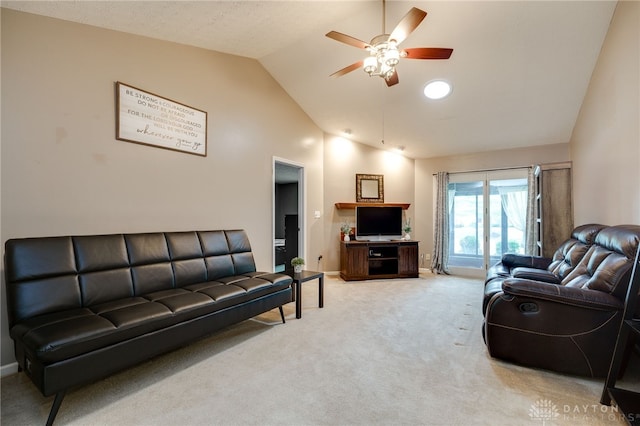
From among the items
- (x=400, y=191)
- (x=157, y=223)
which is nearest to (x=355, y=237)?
(x=400, y=191)

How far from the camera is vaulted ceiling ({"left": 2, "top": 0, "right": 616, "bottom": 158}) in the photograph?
2639 millimetres

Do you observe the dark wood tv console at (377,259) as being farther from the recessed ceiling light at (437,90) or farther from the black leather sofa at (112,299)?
the recessed ceiling light at (437,90)

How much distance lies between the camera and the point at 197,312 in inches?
87.1

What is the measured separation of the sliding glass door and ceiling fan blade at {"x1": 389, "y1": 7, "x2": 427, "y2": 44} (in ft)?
13.3

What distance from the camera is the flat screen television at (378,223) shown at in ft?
18.4

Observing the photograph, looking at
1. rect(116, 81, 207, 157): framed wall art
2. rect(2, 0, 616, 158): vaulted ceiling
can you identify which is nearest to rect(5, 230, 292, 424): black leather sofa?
rect(116, 81, 207, 157): framed wall art

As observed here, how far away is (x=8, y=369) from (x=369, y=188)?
5307 millimetres

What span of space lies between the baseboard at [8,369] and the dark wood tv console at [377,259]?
4.14 metres

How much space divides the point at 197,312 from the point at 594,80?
480 cm

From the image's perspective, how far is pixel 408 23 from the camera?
7.22ft

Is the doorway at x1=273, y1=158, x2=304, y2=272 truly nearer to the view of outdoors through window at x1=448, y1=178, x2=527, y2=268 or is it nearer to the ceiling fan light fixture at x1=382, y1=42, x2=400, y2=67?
the ceiling fan light fixture at x1=382, y1=42, x2=400, y2=67

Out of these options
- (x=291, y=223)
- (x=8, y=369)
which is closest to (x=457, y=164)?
(x=291, y=223)

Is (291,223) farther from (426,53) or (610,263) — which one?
(610,263)

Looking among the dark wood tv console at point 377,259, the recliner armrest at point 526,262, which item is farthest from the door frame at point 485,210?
the recliner armrest at point 526,262
